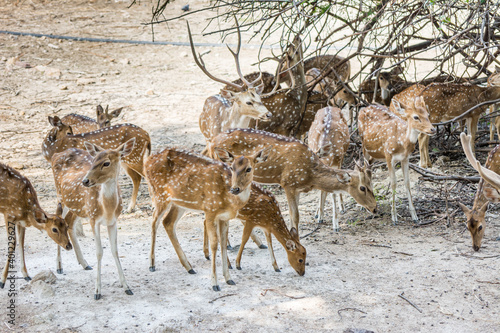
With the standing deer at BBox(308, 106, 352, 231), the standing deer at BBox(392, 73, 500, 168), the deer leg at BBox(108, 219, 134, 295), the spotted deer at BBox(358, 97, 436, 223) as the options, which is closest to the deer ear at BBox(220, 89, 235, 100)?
the standing deer at BBox(308, 106, 352, 231)

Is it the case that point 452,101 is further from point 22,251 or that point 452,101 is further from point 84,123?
point 22,251

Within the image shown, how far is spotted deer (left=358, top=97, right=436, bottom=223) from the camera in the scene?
24.7 feet

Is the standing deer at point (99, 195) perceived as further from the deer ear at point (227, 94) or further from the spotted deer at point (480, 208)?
the spotted deer at point (480, 208)

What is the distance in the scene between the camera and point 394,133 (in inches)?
303

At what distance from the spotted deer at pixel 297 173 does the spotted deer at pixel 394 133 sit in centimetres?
76

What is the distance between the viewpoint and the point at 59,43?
15523mm

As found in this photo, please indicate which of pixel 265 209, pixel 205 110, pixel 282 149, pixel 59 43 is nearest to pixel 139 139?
pixel 205 110

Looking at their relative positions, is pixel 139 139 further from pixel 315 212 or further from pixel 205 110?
pixel 315 212

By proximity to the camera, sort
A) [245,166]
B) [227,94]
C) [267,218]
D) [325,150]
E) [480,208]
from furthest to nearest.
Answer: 1. [227,94]
2. [325,150]
3. [480,208]
4. [267,218]
5. [245,166]

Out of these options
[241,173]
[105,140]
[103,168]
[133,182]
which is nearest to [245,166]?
[241,173]

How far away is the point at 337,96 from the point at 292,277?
5.13m

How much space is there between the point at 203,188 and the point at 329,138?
2432 millimetres

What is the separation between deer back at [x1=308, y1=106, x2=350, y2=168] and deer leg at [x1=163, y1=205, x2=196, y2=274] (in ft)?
6.44

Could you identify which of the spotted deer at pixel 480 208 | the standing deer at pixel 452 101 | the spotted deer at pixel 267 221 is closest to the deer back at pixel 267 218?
the spotted deer at pixel 267 221
